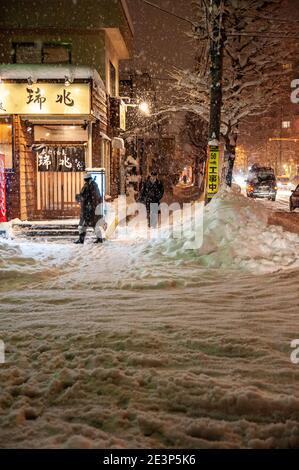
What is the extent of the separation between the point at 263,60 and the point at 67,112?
1498 centimetres

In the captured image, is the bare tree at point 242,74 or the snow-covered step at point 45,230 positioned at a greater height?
the bare tree at point 242,74

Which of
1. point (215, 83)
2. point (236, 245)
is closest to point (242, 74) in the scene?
point (215, 83)

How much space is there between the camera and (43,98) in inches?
567

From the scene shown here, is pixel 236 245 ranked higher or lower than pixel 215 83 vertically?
lower

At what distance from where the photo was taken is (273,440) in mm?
3336

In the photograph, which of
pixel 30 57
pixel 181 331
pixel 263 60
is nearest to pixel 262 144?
pixel 263 60

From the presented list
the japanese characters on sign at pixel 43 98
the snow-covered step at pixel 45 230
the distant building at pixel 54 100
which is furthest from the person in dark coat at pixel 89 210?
the japanese characters on sign at pixel 43 98

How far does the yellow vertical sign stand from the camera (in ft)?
42.1

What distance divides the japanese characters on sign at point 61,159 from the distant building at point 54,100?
0.04 meters

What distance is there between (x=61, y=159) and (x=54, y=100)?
8.11ft

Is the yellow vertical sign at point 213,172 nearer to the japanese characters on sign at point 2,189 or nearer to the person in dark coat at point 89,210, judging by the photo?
the person in dark coat at point 89,210

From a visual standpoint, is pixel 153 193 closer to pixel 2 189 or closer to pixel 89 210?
pixel 89 210

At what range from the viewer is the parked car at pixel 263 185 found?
33.8m

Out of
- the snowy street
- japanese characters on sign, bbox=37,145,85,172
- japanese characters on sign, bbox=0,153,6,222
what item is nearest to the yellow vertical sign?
the snowy street
